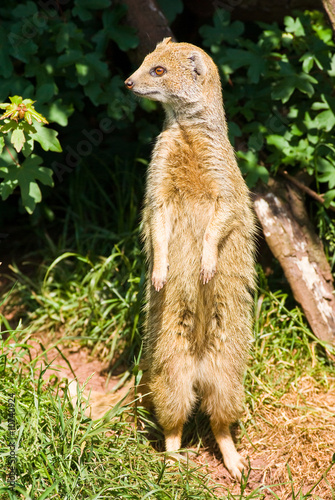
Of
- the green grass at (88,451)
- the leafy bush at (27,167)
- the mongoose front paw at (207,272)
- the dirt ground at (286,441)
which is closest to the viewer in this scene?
the green grass at (88,451)

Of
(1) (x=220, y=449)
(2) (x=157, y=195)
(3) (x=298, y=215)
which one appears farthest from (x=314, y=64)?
(1) (x=220, y=449)

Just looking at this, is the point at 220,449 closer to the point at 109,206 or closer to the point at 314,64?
the point at 109,206

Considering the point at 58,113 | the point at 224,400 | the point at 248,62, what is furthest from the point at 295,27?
the point at 224,400

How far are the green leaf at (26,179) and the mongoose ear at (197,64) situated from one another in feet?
3.67

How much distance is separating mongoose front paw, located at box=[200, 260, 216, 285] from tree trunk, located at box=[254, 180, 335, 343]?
1.16m

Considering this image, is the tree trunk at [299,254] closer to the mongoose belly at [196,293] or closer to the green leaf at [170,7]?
the mongoose belly at [196,293]

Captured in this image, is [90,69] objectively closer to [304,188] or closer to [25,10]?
[25,10]

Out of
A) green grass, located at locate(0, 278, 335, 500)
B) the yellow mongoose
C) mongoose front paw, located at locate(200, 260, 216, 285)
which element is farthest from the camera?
the yellow mongoose

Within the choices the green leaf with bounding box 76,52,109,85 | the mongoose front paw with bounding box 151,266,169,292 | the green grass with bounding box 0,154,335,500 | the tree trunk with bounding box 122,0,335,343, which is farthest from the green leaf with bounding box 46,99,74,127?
the mongoose front paw with bounding box 151,266,169,292

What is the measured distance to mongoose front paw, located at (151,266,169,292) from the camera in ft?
10.0

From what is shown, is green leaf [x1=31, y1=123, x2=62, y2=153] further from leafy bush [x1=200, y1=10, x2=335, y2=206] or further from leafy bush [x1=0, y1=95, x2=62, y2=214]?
leafy bush [x1=200, y1=10, x2=335, y2=206]

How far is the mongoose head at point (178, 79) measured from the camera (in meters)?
3.12

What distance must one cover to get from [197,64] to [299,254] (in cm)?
161

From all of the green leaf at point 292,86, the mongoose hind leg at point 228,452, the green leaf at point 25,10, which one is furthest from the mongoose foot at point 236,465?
the green leaf at point 25,10
